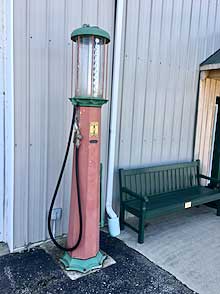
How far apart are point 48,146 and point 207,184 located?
9.35ft

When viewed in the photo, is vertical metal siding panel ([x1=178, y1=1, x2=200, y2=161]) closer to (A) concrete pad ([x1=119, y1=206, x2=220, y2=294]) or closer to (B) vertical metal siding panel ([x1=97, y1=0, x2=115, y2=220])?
(A) concrete pad ([x1=119, y1=206, x2=220, y2=294])

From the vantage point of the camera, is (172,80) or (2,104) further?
(172,80)

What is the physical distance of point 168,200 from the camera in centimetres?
329

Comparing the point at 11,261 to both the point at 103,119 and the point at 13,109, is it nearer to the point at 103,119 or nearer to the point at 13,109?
the point at 13,109

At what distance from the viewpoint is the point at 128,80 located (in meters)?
3.22

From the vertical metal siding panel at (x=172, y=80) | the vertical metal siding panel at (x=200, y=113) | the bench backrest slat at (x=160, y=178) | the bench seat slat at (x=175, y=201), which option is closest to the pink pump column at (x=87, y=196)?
the bench seat slat at (x=175, y=201)

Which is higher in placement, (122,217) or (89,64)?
(89,64)

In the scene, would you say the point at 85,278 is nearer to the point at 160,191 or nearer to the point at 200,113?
the point at 160,191

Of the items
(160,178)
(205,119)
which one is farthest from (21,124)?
(205,119)

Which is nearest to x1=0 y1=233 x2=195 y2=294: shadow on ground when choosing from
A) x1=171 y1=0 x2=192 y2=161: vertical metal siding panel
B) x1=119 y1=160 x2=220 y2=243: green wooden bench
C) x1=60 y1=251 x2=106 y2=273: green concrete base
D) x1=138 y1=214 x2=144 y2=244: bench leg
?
x1=60 y1=251 x2=106 y2=273: green concrete base

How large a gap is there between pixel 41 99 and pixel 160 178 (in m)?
1.82

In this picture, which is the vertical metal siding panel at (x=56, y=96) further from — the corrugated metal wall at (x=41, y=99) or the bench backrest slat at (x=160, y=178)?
the bench backrest slat at (x=160, y=178)

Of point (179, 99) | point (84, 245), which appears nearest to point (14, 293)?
point (84, 245)

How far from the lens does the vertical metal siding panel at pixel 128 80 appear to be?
3.12 m
